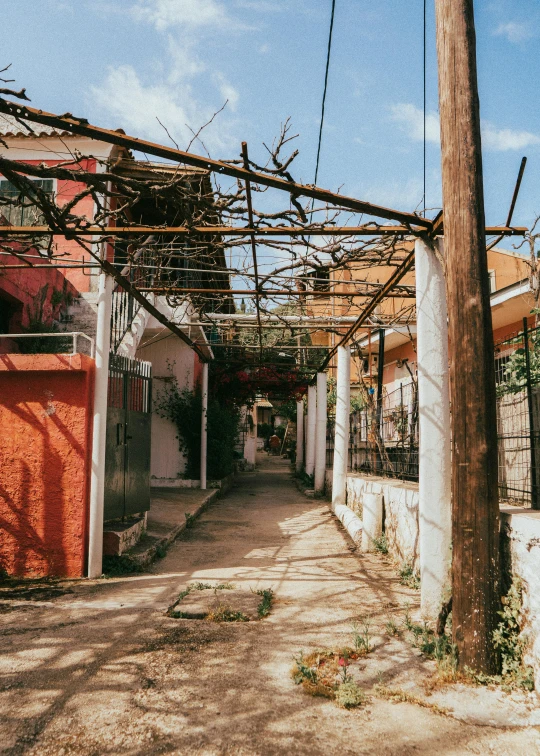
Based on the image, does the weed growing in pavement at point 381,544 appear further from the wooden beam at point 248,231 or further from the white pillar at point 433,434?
the wooden beam at point 248,231

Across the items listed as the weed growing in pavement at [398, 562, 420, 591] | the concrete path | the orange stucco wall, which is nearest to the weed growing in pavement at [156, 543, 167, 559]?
the concrete path

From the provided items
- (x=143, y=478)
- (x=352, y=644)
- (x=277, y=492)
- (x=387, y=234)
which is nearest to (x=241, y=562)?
(x=143, y=478)

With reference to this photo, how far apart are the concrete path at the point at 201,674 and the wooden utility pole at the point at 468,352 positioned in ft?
2.01

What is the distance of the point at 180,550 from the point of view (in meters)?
7.59

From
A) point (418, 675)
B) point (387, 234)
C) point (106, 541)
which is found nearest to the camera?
point (418, 675)

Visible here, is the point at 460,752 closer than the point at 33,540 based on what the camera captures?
Yes

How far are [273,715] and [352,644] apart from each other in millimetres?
1168

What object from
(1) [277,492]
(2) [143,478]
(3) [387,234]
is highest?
(3) [387,234]

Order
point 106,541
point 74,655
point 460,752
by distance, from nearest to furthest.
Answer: point 460,752
point 74,655
point 106,541

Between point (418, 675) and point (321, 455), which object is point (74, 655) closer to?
point (418, 675)

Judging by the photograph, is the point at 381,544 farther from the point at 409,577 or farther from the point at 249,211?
the point at 249,211

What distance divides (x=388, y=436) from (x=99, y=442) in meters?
5.18

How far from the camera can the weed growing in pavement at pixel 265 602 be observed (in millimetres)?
4711

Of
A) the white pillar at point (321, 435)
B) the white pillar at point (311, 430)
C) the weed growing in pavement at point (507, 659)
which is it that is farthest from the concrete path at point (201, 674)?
the white pillar at point (311, 430)
